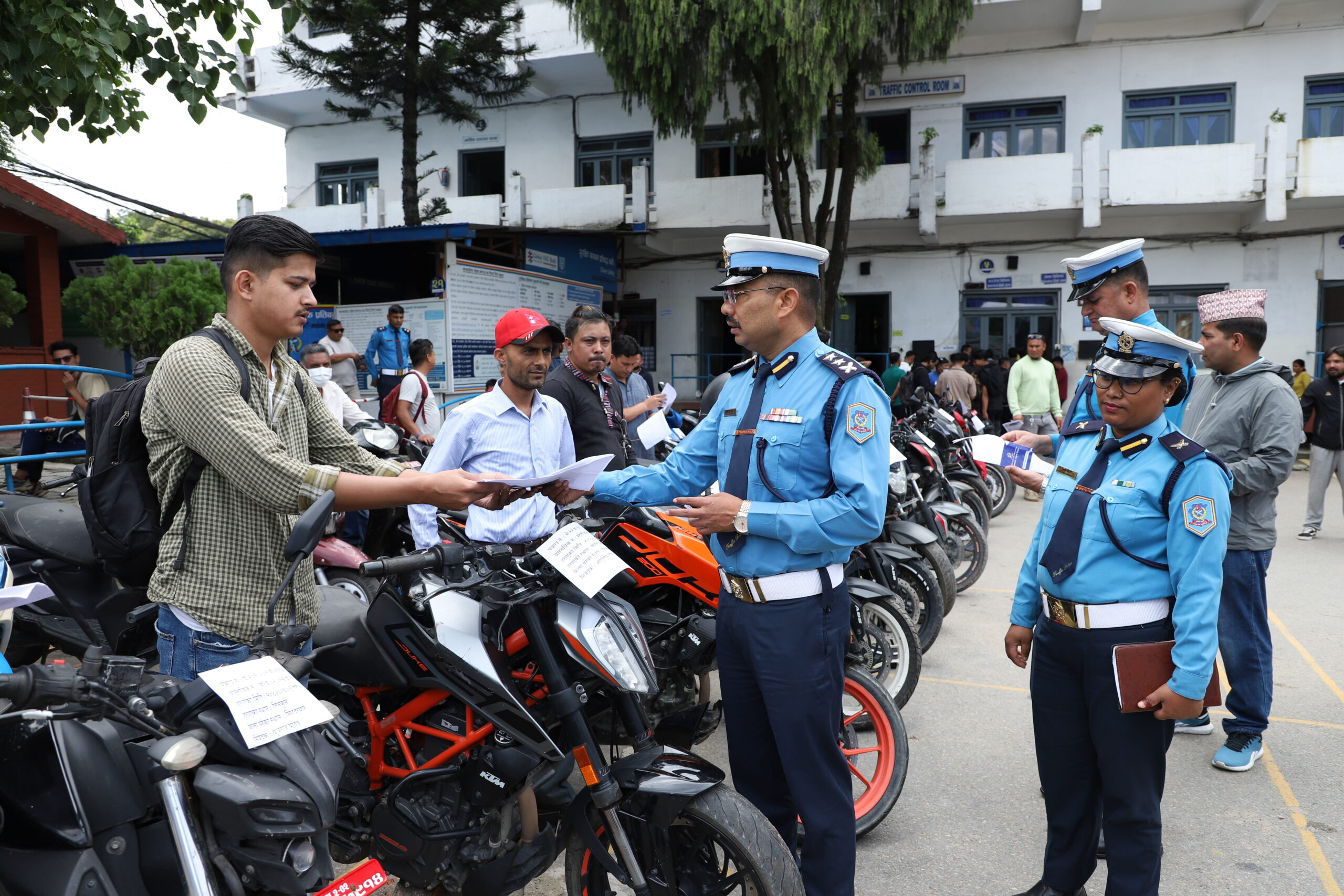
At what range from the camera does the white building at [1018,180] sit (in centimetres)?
1564

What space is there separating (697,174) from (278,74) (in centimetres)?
994

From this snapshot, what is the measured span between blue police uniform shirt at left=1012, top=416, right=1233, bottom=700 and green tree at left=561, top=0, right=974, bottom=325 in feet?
39.7

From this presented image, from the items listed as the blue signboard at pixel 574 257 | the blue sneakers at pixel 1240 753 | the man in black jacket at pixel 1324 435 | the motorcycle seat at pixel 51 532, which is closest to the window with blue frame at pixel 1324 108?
the man in black jacket at pixel 1324 435

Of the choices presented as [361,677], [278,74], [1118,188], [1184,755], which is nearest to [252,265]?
[361,677]

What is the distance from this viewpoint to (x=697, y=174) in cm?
1873

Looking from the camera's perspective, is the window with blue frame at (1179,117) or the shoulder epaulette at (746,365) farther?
the window with blue frame at (1179,117)

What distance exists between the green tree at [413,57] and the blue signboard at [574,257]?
241 cm

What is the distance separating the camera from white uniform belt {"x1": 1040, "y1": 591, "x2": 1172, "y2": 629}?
2412 mm

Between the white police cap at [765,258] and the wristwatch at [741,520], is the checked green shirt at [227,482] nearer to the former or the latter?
the wristwatch at [741,520]

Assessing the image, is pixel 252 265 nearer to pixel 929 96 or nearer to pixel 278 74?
pixel 929 96

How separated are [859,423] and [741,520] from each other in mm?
→ 408

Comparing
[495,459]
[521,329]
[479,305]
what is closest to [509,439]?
[495,459]

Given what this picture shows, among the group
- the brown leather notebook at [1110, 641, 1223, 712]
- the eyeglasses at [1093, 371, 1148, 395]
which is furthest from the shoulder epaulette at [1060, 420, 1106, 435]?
the brown leather notebook at [1110, 641, 1223, 712]

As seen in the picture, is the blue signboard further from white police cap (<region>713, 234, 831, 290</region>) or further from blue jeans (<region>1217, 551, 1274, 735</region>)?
white police cap (<region>713, 234, 831, 290</region>)
